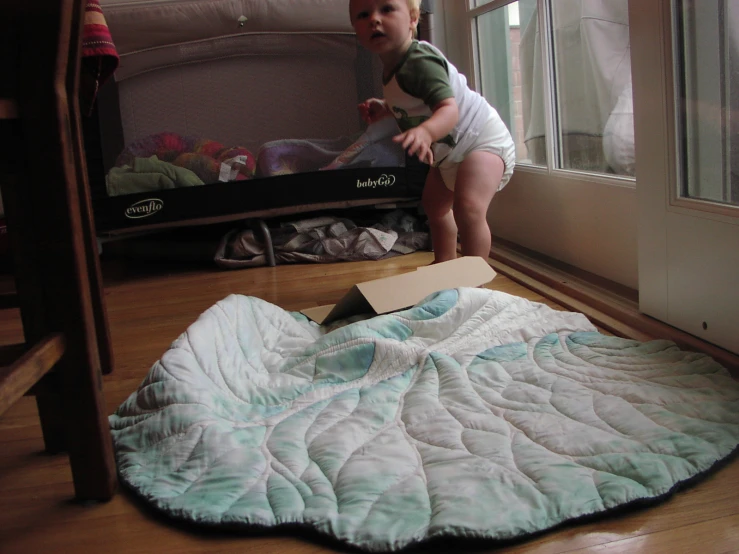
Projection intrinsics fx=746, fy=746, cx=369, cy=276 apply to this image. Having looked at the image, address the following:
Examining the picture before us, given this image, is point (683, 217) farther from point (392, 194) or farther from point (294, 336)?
point (392, 194)

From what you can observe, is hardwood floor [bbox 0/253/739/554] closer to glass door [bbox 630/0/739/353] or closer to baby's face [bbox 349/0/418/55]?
Answer: glass door [bbox 630/0/739/353]

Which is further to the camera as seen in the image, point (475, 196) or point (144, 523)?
point (475, 196)

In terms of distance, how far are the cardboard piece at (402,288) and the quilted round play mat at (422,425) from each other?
127 millimetres

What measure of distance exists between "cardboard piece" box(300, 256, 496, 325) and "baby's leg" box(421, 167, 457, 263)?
0.96ft

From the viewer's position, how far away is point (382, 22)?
1.51 metres

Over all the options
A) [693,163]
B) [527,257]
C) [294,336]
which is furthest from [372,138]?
[693,163]

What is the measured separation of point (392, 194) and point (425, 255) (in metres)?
0.21

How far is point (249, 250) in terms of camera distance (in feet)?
7.16

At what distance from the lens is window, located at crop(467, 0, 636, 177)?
1.49 metres

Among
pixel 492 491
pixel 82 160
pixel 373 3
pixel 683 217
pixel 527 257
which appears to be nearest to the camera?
pixel 492 491

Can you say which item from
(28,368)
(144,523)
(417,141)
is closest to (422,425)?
(144,523)

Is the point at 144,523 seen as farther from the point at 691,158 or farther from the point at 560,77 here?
the point at 560,77

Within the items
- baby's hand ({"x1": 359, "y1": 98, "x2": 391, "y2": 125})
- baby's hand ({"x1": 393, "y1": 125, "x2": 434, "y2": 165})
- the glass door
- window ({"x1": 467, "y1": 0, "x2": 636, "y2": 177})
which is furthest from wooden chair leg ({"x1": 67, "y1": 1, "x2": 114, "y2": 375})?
window ({"x1": 467, "y1": 0, "x2": 636, "y2": 177})

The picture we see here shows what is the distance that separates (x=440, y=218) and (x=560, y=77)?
423mm
